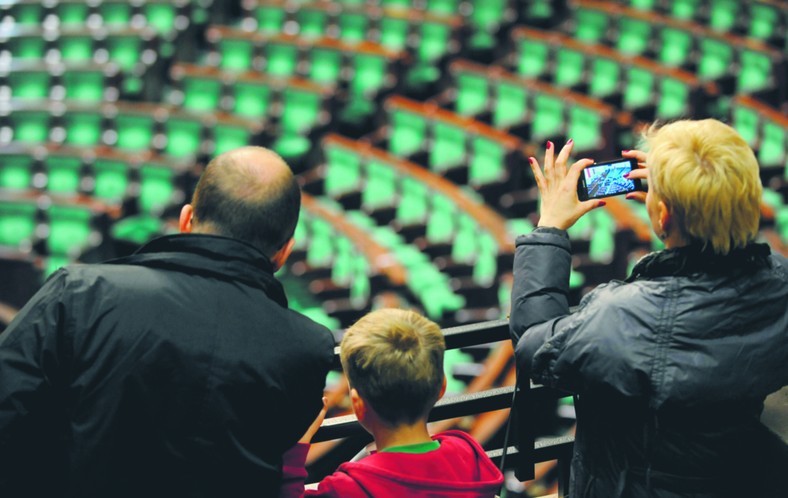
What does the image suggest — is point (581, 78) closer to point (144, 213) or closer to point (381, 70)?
point (381, 70)

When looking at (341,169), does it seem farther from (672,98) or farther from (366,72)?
(672,98)

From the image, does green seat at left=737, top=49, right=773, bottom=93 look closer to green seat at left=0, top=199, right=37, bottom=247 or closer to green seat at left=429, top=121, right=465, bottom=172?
green seat at left=429, top=121, right=465, bottom=172

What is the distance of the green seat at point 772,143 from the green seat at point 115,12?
1.73 metres

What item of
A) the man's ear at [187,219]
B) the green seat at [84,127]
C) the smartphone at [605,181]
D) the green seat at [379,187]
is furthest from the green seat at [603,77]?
the man's ear at [187,219]

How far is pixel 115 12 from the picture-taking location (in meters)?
2.67

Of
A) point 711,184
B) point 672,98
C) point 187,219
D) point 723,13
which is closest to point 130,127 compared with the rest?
point 672,98

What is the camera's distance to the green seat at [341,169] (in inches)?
78.9

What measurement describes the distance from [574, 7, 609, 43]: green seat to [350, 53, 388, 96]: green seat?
529mm

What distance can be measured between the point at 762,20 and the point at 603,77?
0.51 metres

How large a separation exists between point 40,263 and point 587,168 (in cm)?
145

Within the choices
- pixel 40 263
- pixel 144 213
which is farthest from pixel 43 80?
pixel 40 263

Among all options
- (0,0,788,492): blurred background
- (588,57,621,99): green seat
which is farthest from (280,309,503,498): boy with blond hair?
(588,57,621,99): green seat

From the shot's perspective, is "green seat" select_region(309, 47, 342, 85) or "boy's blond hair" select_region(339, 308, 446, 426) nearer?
"boy's blond hair" select_region(339, 308, 446, 426)

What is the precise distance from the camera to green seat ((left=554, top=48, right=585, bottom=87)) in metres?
2.23
